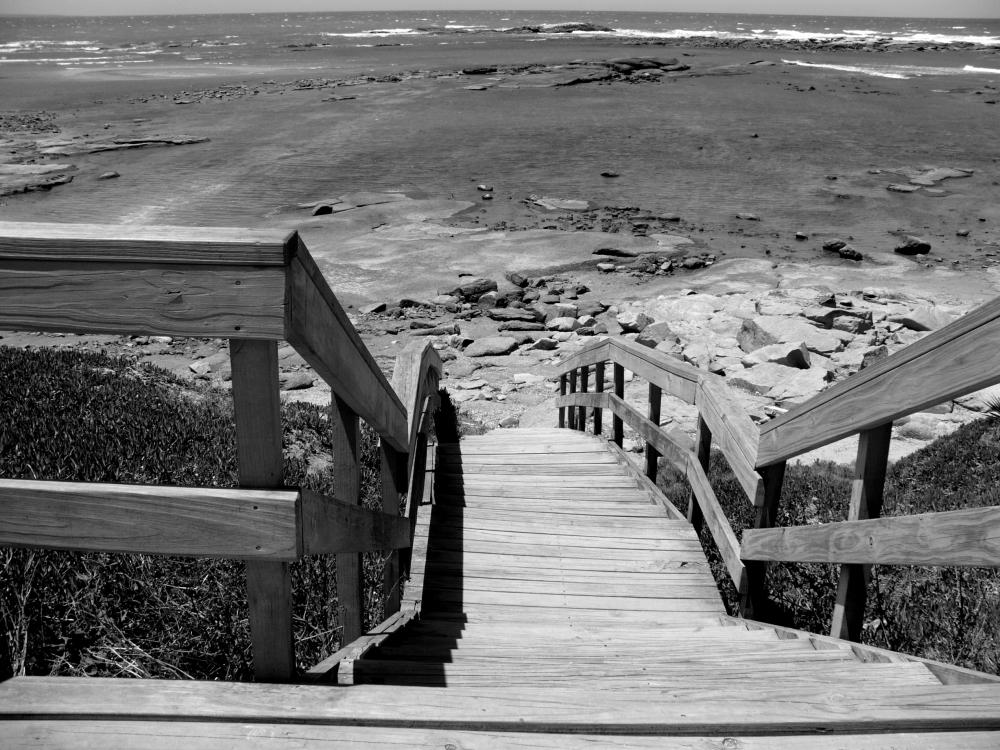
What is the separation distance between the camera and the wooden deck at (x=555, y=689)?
5.73 ft

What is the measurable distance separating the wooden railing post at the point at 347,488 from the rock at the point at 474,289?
13419 millimetres

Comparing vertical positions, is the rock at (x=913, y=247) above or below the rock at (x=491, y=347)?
above

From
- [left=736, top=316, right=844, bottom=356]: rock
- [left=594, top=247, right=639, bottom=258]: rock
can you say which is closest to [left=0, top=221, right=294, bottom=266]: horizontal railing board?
[left=736, top=316, right=844, bottom=356]: rock

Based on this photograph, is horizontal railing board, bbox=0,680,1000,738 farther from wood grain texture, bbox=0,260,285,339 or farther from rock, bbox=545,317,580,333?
rock, bbox=545,317,580,333

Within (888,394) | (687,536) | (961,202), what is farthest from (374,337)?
(961,202)

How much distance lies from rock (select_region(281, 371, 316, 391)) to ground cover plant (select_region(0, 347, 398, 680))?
16.6 feet

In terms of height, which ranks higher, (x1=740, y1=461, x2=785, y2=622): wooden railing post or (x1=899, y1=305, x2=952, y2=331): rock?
(x1=740, y1=461, x2=785, y2=622): wooden railing post

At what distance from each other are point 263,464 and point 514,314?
44.4 feet

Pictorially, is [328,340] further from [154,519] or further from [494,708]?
[494,708]

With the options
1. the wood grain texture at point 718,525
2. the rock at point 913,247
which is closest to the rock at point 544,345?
the wood grain texture at point 718,525

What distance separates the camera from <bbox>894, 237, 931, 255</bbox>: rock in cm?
1870

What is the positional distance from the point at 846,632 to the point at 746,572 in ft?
2.45

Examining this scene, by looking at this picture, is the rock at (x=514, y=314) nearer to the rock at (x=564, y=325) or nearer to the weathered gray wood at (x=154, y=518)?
the rock at (x=564, y=325)

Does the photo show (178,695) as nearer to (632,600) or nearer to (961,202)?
(632,600)
